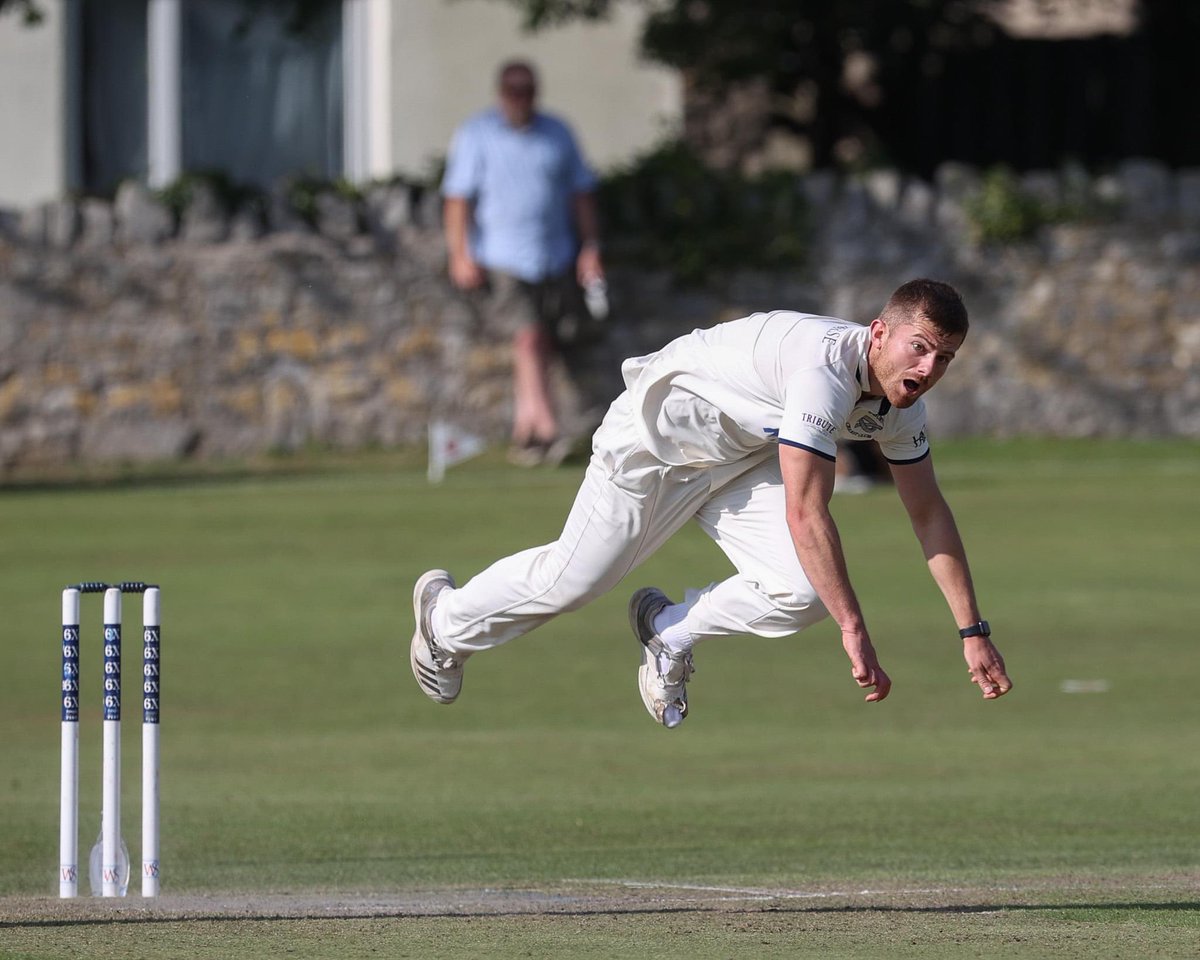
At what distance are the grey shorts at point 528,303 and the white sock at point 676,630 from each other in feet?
30.1

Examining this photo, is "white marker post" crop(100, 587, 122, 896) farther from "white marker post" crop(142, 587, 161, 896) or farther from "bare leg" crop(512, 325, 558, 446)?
"bare leg" crop(512, 325, 558, 446)

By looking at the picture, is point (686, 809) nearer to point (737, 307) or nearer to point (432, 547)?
point (432, 547)

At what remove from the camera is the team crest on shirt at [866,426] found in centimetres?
642

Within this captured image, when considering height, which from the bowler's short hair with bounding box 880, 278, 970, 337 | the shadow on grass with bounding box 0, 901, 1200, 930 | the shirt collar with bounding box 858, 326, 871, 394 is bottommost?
the shadow on grass with bounding box 0, 901, 1200, 930

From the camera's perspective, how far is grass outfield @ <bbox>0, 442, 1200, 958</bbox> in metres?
6.26

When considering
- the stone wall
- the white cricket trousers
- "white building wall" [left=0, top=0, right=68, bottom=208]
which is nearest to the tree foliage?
the stone wall

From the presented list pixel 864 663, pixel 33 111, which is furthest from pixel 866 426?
pixel 33 111

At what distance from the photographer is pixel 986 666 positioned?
20.8ft

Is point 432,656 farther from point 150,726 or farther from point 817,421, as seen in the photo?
point 817,421

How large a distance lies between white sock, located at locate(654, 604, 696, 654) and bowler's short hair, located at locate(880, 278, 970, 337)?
126cm

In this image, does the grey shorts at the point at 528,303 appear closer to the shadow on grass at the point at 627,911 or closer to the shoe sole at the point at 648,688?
the shoe sole at the point at 648,688

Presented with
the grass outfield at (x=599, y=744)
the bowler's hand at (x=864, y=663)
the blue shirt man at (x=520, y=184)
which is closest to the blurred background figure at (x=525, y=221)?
the blue shirt man at (x=520, y=184)

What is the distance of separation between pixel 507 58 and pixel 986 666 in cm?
1505

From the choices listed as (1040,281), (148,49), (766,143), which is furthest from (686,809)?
(766,143)
